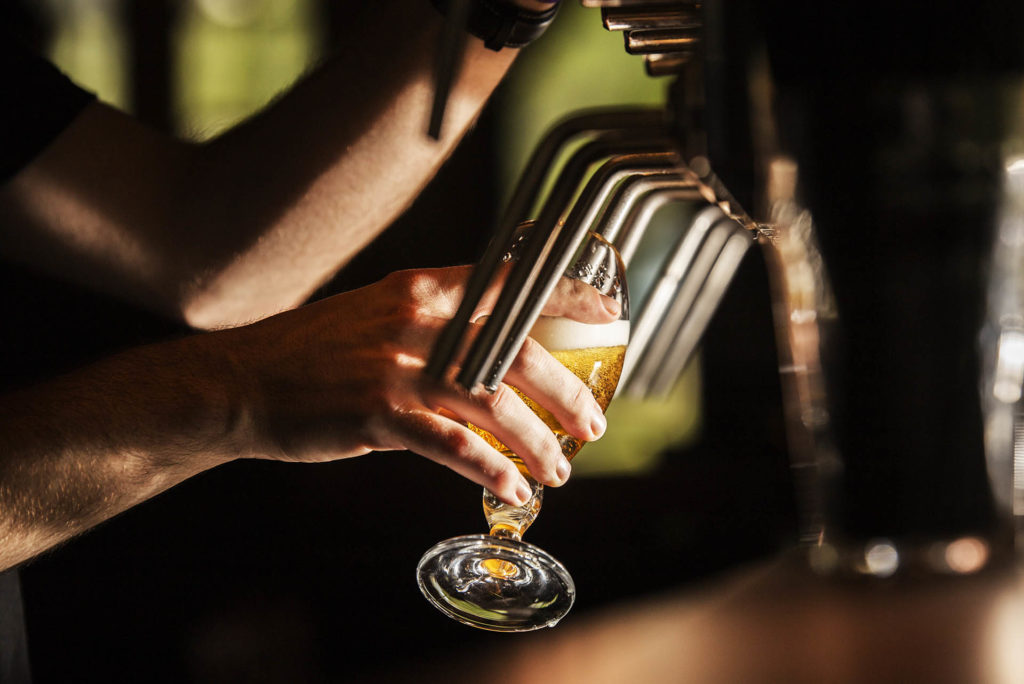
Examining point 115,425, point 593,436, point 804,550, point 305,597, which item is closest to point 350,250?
point 115,425

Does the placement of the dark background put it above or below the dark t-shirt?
below

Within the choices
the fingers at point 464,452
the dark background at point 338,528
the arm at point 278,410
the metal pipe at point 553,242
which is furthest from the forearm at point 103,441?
the dark background at point 338,528

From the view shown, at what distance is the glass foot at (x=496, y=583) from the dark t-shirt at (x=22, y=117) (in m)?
0.60

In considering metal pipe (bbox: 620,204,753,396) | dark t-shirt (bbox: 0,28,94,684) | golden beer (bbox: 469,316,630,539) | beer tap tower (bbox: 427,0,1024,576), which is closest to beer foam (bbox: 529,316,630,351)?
golden beer (bbox: 469,316,630,539)

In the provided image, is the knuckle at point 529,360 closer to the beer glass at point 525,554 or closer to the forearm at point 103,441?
the beer glass at point 525,554

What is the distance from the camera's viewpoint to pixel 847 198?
154cm

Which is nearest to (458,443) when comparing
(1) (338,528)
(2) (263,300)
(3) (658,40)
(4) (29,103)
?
(3) (658,40)

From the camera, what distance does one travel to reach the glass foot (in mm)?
549

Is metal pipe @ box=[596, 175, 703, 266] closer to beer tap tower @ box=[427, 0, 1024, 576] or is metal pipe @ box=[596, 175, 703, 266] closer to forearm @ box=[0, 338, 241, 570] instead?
forearm @ box=[0, 338, 241, 570]

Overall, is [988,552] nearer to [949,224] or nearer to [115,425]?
[949,224]

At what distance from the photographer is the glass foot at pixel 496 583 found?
549 millimetres

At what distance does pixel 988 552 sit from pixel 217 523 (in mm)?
1531

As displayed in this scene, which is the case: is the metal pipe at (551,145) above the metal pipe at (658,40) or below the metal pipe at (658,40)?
below

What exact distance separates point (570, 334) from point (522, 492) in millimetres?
99
